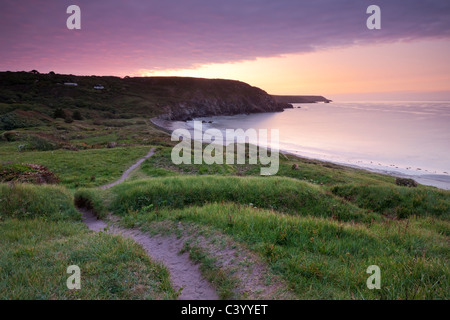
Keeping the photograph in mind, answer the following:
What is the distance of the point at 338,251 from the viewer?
6773mm

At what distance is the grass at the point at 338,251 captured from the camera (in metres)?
5.06

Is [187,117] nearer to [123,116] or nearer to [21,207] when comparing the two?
[123,116]

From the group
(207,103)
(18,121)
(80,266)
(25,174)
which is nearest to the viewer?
(80,266)

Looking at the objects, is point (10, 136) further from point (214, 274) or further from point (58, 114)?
point (214, 274)

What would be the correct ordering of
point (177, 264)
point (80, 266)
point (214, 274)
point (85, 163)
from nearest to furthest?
point (80, 266)
point (214, 274)
point (177, 264)
point (85, 163)

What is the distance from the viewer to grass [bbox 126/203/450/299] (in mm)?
5062

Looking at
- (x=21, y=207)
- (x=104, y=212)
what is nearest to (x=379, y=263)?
(x=104, y=212)

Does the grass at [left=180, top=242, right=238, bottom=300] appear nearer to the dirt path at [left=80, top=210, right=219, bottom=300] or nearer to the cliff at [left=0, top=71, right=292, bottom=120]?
the dirt path at [left=80, top=210, right=219, bottom=300]

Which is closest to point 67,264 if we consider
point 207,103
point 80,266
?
point 80,266

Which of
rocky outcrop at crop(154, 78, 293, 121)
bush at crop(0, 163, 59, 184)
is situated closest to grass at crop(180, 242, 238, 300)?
bush at crop(0, 163, 59, 184)

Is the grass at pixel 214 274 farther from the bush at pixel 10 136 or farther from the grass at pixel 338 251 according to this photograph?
the bush at pixel 10 136

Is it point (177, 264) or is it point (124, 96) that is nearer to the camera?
point (177, 264)

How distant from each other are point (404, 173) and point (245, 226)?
36.9 meters
